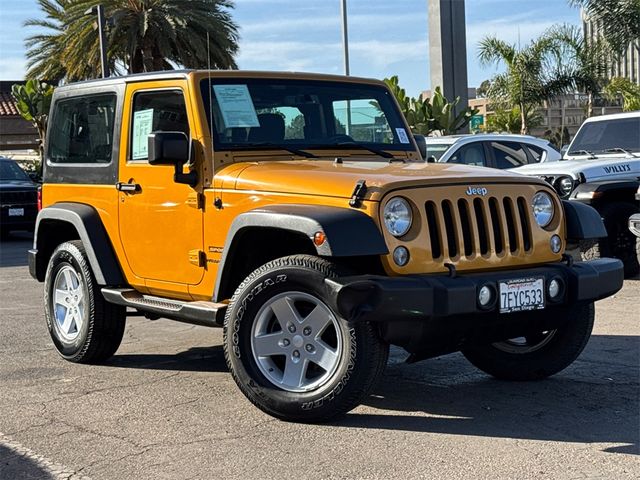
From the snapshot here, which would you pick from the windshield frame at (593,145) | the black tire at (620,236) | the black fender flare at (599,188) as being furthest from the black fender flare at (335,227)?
the windshield frame at (593,145)

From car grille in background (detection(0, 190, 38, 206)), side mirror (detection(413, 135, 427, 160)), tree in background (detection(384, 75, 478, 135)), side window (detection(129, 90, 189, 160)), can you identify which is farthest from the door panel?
tree in background (detection(384, 75, 478, 135))

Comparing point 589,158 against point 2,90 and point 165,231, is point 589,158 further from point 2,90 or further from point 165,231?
point 2,90

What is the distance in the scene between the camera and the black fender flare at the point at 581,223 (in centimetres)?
576

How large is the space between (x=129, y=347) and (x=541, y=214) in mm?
3596

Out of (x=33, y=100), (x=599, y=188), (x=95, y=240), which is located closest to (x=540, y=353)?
(x=95, y=240)

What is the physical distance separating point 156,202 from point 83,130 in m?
1.23

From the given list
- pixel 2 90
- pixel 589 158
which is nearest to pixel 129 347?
pixel 589 158

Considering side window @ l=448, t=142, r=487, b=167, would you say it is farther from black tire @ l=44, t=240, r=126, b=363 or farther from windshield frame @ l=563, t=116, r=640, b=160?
black tire @ l=44, t=240, r=126, b=363

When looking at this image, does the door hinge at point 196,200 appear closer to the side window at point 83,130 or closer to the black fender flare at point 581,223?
the side window at point 83,130

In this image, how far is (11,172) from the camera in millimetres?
19734

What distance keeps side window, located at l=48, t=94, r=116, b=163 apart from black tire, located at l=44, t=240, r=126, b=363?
2.17ft

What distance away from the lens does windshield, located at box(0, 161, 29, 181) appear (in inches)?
770

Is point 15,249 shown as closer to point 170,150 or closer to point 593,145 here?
point 593,145

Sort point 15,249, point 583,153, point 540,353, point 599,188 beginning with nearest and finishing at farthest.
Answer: point 540,353, point 599,188, point 583,153, point 15,249
